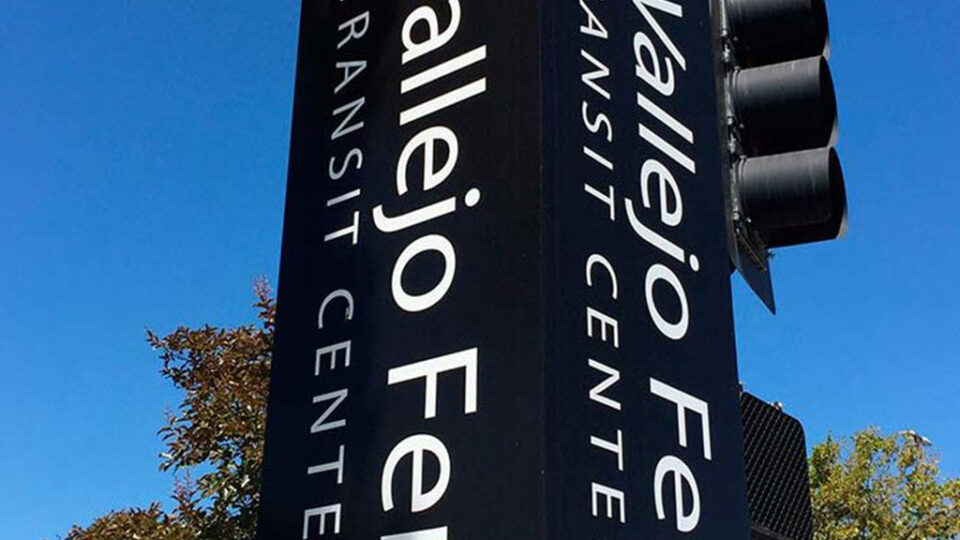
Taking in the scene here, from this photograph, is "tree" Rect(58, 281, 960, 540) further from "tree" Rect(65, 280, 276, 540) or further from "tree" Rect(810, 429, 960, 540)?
"tree" Rect(810, 429, 960, 540)

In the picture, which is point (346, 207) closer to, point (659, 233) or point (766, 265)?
point (659, 233)

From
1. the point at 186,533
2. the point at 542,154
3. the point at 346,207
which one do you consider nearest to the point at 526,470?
the point at 542,154

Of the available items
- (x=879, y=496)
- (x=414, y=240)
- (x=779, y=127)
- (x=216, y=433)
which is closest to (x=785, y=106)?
(x=779, y=127)

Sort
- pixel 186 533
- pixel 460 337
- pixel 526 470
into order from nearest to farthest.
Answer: pixel 526 470 → pixel 460 337 → pixel 186 533

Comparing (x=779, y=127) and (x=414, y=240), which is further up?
(x=779, y=127)

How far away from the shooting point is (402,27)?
380 cm

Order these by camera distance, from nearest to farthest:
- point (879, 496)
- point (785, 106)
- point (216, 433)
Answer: point (785, 106) < point (216, 433) < point (879, 496)

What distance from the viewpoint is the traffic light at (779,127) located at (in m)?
3.25

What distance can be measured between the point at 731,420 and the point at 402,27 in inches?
71.4

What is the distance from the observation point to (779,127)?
3.36 m

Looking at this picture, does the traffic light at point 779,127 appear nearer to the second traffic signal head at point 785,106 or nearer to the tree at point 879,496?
the second traffic signal head at point 785,106

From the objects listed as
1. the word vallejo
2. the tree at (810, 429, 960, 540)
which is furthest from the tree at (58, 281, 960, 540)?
the tree at (810, 429, 960, 540)

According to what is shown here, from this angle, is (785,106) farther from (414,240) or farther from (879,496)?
(879,496)

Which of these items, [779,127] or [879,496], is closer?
[779,127]
